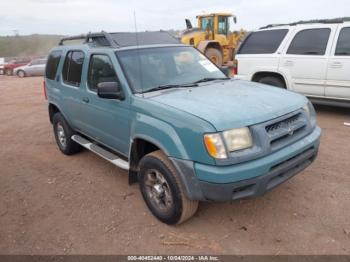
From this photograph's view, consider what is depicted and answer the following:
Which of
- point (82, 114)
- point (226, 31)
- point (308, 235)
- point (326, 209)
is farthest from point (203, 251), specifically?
point (226, 31)

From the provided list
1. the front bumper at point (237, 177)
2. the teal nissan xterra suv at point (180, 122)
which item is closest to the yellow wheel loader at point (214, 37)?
the teal nissan xterra suv at point (180, 122)

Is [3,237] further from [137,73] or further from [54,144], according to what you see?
[54,144]

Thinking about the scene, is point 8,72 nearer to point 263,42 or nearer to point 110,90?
point 263,42

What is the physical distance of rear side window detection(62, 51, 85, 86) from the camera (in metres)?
4.58

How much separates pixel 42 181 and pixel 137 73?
220cm

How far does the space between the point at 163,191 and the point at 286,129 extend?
136cm

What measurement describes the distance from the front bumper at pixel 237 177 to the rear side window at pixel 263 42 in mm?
4899

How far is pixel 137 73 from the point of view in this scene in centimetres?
367

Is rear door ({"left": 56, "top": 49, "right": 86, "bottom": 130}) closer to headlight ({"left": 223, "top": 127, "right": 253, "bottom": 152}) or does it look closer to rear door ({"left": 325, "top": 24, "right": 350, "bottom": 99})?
headlight ({"left": 223, "top": 127, "right": 253, "bottom": 152})

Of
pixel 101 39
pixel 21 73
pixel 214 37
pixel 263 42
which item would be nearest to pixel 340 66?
pixel 263 42

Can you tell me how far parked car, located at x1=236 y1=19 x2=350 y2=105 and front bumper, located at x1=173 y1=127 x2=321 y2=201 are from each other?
423 centimetres

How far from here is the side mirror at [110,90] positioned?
3.41 meters

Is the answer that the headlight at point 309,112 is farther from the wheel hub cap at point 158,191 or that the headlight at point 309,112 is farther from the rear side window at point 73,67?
the rear side window at point 73,67

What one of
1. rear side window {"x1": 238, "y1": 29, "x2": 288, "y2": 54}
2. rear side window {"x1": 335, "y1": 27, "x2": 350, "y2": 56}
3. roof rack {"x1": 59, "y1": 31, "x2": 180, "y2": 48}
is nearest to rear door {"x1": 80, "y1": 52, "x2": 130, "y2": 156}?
roof rack {"x1": 59, "y1": 31, "x2": 180, "y2": 48}
